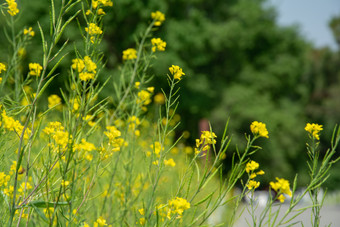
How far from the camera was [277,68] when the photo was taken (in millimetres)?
16047

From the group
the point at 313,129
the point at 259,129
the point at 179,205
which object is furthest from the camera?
the point at 313,129

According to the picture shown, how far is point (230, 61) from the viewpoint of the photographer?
16469mm

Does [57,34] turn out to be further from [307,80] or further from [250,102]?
[307,80]

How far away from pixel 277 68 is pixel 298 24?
236cm

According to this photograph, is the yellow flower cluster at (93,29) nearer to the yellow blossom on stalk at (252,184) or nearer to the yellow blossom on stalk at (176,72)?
the yellow blossom on stalk at (176,72)

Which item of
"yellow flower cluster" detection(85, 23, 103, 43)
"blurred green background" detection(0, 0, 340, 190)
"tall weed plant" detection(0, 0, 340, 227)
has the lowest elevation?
"tall weed plant" detection(0, 0, 340, 227)

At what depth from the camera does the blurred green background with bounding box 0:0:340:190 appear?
12469mm

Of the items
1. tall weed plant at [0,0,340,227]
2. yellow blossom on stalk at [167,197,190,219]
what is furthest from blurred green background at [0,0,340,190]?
yellow blossom on stalk at [167,197,190,219]

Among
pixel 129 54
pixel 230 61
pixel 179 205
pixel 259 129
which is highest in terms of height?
pixel 230 61

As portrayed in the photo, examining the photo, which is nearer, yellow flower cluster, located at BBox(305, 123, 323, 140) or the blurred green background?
yellow flower cluster, located at BBox(305, 123, 323, 140)

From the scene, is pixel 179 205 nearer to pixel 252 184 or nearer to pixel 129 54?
pixel 252 184

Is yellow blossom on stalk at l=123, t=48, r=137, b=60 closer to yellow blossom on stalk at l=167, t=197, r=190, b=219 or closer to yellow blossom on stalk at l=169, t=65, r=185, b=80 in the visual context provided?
yellow blossom on stalk at l=169, t=65, r=185, b=80

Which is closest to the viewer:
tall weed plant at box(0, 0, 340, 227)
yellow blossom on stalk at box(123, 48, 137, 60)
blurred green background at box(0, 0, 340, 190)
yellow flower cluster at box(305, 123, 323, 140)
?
tall weed plant at box(0, 0, 340, 227)

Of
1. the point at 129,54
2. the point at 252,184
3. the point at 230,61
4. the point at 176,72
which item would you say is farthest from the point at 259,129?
the point at 230,61
